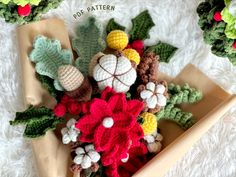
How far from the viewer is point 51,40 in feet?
2.76

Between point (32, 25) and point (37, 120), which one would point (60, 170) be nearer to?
point (37, 120)

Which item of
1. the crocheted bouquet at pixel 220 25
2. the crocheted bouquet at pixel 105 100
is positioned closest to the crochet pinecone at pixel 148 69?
the crocheted bouquet at pixel 105 100

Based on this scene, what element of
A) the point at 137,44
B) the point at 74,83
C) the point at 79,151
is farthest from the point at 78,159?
the point at 137,44

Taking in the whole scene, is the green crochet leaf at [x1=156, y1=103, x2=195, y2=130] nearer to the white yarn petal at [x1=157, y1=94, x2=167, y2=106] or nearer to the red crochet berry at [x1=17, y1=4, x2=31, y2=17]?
the white yarn petal at [x1=157, y1=94, x2=167, y2=106]

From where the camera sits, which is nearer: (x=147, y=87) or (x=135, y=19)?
(x=147, y=87)

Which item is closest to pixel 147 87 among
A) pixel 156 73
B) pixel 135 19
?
pixel 156 73

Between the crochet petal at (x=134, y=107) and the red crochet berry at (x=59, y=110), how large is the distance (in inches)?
4.1

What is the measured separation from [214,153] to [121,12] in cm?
30

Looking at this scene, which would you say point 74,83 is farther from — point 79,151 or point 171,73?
point 171,73

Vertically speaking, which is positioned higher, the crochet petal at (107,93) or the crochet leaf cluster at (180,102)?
the crochet petal at (107,93)

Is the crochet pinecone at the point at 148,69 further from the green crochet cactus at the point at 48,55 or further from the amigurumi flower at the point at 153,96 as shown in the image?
the green crochet cactus at the point at 48,55

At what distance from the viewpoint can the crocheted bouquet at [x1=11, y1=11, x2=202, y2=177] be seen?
0.76 meters

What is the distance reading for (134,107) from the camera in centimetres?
77

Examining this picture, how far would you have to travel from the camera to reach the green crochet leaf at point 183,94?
33.4 inches
